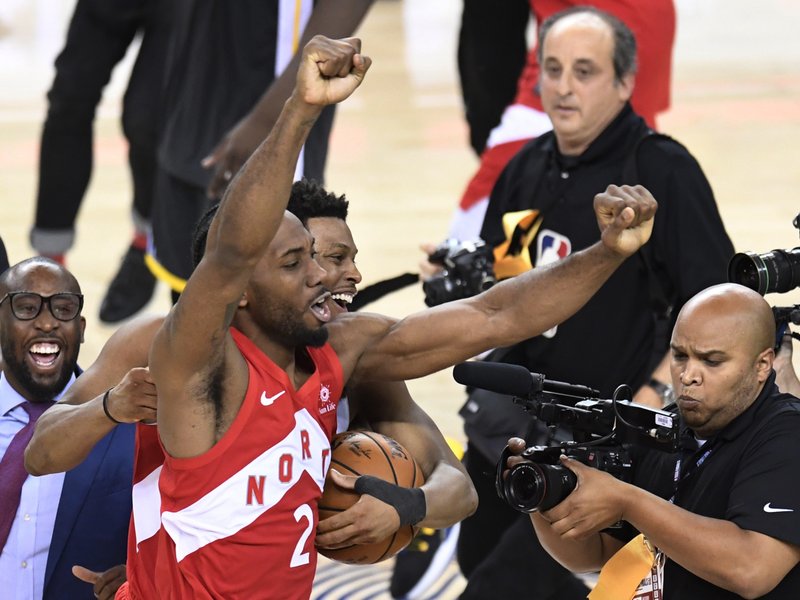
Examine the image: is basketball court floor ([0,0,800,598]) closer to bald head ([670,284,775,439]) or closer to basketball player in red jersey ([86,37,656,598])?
basketball player in red jersey ([86,37,656,598])

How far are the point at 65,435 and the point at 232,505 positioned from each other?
1.40ft

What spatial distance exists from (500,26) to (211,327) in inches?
184

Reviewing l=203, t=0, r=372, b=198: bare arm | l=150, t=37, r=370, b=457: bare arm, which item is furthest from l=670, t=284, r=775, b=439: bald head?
l=203, t=0, r=372, b=198: bare arm

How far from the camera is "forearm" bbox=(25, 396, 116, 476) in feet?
11.9

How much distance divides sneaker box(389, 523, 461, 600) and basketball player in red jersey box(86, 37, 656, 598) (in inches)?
76.6

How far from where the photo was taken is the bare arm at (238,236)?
309 cm

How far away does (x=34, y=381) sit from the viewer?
424 cm


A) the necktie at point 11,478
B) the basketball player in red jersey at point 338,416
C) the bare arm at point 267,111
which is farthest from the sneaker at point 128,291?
the basketball player in red jersey at point 338,416

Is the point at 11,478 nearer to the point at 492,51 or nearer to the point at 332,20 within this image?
the point at 332,20

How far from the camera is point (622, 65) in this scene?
17.0 ft

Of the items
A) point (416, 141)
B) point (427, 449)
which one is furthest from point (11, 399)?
point (416, 141)

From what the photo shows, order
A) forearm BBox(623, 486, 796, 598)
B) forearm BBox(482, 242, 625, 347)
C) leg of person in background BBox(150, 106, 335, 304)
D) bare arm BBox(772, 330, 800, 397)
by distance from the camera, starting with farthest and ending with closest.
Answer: leg of person in background BBox(150, 106, 335, 304) → bare arm BBox(772, 330, 800, 397) → forearm BBox(482, 242, 625, 347) → forearm BBox(623, 486, 796, 598)

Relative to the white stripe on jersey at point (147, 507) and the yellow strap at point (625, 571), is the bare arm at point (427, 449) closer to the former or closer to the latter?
the yellow strap at point (625, 571)

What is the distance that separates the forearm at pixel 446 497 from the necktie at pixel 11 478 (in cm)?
107
